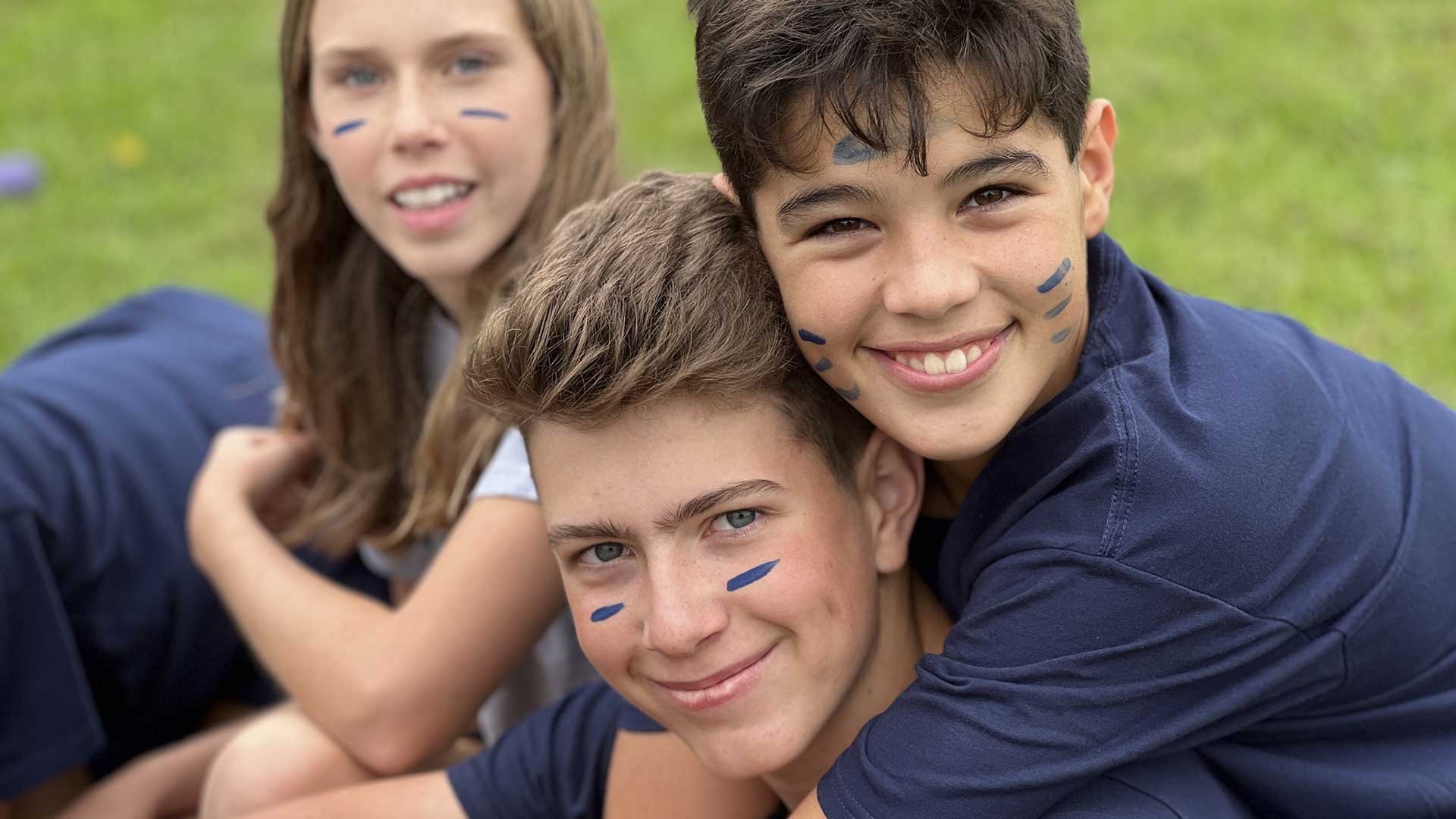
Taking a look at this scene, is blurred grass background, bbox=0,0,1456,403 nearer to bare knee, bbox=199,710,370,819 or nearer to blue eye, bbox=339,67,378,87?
blue eye, bbox=339,67,378,87

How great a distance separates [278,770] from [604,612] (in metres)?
1.13

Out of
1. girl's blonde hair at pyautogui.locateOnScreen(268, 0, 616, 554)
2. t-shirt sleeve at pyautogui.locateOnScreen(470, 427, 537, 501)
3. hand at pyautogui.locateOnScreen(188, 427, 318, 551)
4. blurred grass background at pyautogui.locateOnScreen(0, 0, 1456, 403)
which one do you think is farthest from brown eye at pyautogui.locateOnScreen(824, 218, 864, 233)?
blurred grass background at pyautogui.locateOnScreen(0, 0, 1456, 403)

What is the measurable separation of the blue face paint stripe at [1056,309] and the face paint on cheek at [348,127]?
1.56 m

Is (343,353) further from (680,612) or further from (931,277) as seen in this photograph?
(931,277)

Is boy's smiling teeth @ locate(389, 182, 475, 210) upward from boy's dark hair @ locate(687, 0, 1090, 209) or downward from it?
downward

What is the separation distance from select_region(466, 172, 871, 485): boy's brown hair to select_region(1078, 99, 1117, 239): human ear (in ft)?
1.51

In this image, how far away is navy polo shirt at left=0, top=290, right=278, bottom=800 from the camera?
10.8 feet

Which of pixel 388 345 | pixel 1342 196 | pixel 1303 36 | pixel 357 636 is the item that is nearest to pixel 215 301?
pixel 388 345

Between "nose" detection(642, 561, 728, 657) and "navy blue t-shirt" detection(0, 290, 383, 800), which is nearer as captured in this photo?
"nose" detection(642, 561, 728, 657)

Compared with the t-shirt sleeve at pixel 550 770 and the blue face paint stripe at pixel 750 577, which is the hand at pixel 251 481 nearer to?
the t-shirt sleeve at pixel 550 770

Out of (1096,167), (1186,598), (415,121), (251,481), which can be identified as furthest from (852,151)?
(251,481)

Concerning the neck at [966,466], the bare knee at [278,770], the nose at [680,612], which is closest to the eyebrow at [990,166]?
the neck at [966,466]

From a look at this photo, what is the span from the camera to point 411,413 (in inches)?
139

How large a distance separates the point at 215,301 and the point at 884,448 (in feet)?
9.28
